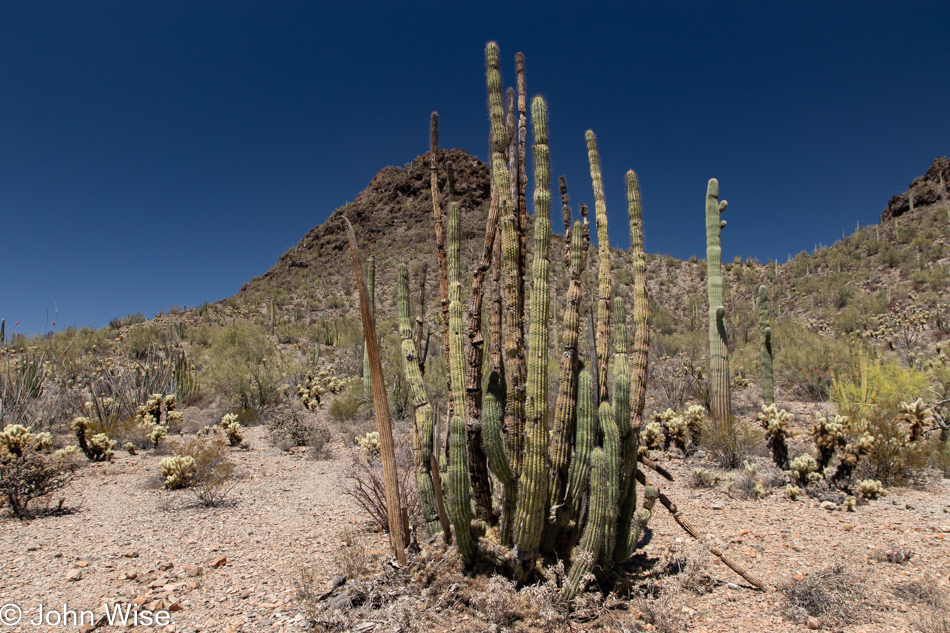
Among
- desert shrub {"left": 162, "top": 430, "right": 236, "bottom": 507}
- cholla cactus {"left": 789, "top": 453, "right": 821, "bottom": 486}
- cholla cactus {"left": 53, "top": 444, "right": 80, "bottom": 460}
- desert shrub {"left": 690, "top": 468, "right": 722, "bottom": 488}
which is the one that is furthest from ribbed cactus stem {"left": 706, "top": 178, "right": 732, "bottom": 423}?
cholla cactus {"left": 53, "top": 444, "right": 80, "bottom": 460}

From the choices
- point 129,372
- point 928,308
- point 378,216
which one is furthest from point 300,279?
point 928,308

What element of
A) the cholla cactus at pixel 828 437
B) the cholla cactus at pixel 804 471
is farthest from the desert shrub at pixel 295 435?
the cholla cactus at pixel 828 437

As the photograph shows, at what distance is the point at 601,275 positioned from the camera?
13.3 feet

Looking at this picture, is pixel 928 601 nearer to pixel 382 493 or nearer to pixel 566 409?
pixel 566 409

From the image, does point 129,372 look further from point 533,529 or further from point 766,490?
point 766,490

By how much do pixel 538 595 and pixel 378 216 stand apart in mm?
49639

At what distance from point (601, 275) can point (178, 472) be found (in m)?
6.01

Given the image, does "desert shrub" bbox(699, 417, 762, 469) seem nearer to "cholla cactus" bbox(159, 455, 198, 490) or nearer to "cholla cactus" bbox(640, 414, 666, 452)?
"cholla cactus" bbox(640, 414, 666, 452)

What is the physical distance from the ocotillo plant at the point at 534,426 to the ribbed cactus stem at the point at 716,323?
524cm

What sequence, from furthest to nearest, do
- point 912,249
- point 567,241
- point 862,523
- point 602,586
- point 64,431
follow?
1. point 912,249
2. point 64,431
3. point 862,523
4. point 567,241
5. point 602,586

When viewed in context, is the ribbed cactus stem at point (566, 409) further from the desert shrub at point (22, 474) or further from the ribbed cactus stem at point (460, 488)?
the desert shrub at point (22, 474)

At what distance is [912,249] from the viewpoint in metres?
26.4

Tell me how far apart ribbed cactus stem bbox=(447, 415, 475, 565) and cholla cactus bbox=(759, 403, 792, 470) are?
15.6 feet

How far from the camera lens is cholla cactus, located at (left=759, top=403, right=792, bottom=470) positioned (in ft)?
20.5
